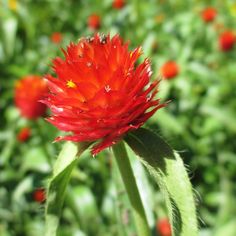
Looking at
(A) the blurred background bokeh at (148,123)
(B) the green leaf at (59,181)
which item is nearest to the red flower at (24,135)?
(A) the blurred background bokeh at (148,123)

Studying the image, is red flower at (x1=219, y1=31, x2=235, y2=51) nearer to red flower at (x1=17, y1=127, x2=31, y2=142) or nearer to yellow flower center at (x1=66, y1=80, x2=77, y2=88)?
red flower at (x1=17, y1=127, x2=31, y2=142)

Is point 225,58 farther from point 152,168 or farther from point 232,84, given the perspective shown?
point 152,168

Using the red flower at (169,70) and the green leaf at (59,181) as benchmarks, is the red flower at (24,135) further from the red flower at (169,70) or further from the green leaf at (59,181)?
the green leaf at (59,181)

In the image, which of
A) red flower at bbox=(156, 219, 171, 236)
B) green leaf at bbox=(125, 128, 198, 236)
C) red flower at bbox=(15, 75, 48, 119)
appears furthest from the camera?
red flower at bbox=(15, 75, 48, 119)

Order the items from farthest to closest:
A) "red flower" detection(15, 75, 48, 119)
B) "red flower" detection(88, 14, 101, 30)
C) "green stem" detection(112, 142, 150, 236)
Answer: "red flower" detection(88, 14, 101, 30), "red flower" detection(15, 75, 48, 119), "green stem" detection(112, 142, 150, 236)

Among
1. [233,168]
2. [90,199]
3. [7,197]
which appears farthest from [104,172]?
[233,168]

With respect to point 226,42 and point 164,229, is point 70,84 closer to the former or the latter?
point 164,229

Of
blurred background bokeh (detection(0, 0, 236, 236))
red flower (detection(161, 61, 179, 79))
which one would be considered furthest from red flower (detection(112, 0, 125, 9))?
red flower (detection(161, 61, 179, 79))
